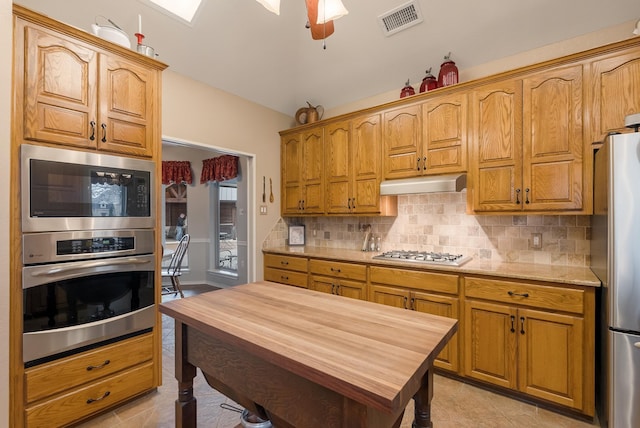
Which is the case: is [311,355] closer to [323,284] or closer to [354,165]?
[323,284]

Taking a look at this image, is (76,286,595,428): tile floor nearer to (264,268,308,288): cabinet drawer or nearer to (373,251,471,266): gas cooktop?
(373,251,471,266): gas cooktop

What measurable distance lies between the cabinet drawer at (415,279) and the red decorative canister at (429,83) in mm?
1750

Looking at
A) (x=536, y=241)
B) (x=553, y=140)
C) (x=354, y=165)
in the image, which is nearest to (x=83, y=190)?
(x=354, y=165)

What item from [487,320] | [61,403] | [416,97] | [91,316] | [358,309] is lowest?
[61,403]

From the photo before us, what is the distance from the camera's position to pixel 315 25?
161 cm

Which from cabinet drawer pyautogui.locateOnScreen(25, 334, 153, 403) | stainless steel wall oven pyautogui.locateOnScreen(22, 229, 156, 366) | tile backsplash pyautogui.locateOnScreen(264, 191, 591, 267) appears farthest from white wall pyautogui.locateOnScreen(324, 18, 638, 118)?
cabinet drawer pyautogui.locateOnScreen(25, 334, 153, 403)

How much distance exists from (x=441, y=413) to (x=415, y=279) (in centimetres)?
96

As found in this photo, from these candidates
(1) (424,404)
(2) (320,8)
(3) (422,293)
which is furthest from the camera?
(3) (422,293)

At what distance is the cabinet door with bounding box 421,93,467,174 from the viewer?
8.61 ft

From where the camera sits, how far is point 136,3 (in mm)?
2285

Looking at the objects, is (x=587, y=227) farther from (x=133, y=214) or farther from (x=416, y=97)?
(x=133, y=214)

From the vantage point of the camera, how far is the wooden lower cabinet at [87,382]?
5.48 ft

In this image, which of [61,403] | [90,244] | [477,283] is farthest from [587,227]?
[61,403]

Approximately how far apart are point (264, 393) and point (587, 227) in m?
2.70
